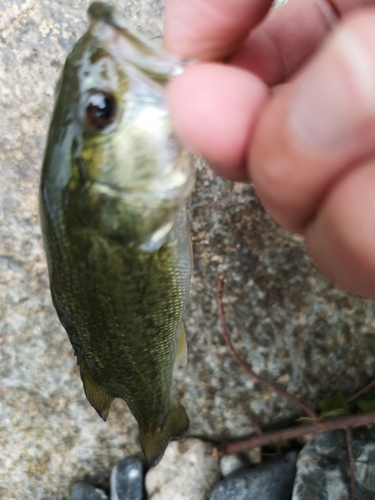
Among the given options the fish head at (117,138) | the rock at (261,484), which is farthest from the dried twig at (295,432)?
the fish head at (117,138)

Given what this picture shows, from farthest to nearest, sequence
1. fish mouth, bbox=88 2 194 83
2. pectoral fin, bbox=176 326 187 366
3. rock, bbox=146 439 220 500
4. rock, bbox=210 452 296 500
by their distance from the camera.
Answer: rock, bbox=146 439 220 500 < rock, bbox=210 452 296 500 < pectoral fin, bbox=176 326 187 366 < fish mouth, bbox=88 2 194 83

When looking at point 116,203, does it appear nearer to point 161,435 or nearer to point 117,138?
point 117,138

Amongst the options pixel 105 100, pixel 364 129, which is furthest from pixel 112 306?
pixel 364 129

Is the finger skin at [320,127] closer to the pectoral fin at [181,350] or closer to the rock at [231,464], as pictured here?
the pectoral fin at [181,350]

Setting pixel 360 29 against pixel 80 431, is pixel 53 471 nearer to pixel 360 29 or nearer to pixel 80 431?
pixel 80 431

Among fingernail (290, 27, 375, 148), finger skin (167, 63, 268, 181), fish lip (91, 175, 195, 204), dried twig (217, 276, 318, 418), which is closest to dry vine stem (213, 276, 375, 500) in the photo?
dried twig (217, 276, 318, 418)

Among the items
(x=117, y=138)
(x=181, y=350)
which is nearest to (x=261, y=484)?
(x=181, y=350)

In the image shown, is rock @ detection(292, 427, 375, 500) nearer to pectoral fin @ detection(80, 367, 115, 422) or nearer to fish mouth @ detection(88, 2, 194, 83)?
pectoral fin @ detection(80, 367, 115, 422)
